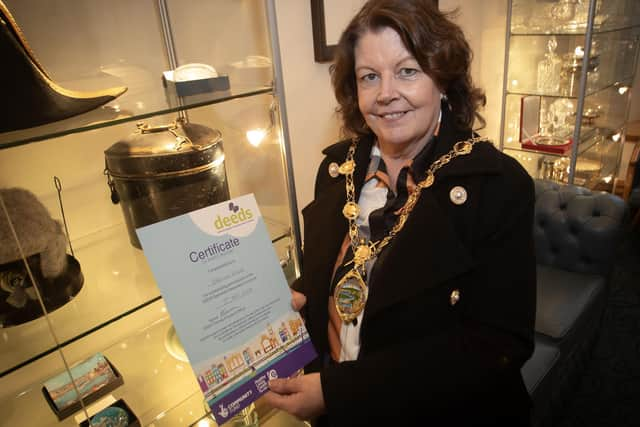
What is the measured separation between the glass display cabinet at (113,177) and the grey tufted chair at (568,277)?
1137 millimetres

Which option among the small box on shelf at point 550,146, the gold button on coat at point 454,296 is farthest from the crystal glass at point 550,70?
the gold button on coat at point 454,296

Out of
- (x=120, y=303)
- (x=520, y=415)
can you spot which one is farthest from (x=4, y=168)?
(x=520, y=415)

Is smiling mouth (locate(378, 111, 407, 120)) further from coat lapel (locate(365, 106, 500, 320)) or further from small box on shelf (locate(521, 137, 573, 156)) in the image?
small box on shelf (locate(521, 137, 573, 156))

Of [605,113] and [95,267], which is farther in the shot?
[605,113]

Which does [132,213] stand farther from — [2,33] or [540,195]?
[540,195]

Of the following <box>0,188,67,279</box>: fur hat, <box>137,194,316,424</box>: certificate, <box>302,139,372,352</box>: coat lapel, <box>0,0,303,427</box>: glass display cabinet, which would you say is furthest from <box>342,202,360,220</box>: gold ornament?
<box>0,188,67,279</box>: fur hat

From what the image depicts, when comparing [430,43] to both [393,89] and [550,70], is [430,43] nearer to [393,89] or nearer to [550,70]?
[393,89]

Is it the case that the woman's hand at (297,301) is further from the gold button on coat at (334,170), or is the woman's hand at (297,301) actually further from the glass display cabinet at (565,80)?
the glass display cabinet at (565,80)

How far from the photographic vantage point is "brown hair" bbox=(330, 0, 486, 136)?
0.89 metres

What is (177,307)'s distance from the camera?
74cm

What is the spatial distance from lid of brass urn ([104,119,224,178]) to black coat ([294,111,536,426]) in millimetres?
450

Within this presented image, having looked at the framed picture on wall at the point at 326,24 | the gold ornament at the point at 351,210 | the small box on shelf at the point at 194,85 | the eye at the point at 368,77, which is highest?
the framed picture on wall at the point at 326,24

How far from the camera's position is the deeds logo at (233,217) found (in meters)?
0.80

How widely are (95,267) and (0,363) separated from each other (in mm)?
262
